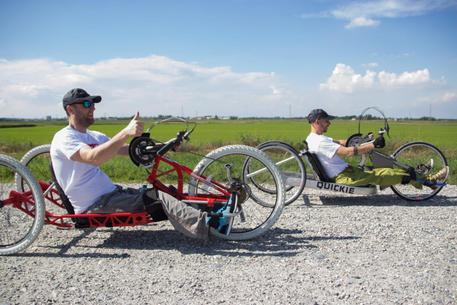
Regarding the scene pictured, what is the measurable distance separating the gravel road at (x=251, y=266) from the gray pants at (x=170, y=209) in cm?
27

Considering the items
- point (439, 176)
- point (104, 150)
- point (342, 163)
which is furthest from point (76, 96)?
point (439, 176)

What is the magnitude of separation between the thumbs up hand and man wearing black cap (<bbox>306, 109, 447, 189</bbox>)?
12.1 ft

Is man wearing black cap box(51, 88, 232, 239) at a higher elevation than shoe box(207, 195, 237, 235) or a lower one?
higher

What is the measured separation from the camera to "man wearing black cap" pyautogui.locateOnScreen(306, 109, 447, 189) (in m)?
6.67

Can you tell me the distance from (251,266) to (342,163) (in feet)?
11.8

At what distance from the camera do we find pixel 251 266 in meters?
3.89

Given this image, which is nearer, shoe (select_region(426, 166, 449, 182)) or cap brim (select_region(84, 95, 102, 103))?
cap brim (select_region(84, 95, 102, 103))

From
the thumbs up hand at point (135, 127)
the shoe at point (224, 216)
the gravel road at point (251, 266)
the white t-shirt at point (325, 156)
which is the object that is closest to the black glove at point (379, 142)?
the white t-shirt at point (325, 156)

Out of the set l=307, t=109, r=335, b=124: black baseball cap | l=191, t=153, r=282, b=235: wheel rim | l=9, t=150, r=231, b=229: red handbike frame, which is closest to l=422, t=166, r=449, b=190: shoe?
l=307, t=109, r=335, b=124: black baseball cap

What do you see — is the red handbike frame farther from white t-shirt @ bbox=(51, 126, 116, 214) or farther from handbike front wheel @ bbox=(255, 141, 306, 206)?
handbike front wheel @ bbox=(255, 141, 306, 206)

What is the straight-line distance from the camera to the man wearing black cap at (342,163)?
6.67 meters

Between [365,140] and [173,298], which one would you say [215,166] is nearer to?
[173,298]

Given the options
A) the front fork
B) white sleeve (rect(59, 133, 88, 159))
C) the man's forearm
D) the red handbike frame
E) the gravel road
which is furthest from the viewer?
the front fork

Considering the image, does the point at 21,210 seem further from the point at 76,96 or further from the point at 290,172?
the point at 290,172
